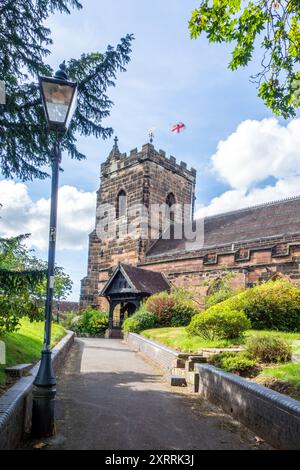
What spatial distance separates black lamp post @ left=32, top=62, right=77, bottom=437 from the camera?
5082 millimetres

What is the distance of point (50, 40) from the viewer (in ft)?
28.6

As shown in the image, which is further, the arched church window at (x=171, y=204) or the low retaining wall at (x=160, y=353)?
the arched church window at (x=171, y=204)

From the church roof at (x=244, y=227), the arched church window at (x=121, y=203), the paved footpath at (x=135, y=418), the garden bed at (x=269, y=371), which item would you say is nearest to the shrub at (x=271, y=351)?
the garden bed at (x=269, y=371)

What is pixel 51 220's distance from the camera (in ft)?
18.9

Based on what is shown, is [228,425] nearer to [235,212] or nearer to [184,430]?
[184,430]

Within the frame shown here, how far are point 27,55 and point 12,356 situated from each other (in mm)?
6617

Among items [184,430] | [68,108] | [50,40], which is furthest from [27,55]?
[184,430]

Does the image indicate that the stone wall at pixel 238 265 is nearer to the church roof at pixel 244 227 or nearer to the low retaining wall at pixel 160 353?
the church roof at pixel 244 227

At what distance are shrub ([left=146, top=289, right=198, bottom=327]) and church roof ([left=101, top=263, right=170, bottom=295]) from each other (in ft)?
10.0

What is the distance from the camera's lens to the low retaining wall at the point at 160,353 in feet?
34.5

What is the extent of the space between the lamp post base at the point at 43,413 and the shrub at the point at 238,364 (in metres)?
4.10

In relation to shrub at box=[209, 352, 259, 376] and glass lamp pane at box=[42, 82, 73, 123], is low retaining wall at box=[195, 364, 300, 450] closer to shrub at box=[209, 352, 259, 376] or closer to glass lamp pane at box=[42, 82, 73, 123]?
shrub at box=[209, 352, 259, 376]

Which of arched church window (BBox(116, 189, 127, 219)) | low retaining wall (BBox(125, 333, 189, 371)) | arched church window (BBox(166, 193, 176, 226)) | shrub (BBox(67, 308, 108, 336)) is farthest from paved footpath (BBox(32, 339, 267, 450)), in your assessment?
arched church window (BBox(166, 193, 176, 226))
